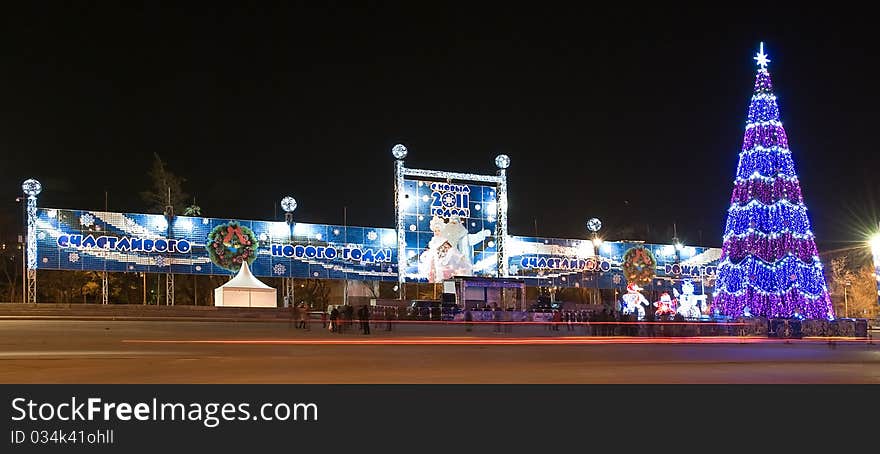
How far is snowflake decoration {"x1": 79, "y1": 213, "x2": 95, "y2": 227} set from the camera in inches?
1662

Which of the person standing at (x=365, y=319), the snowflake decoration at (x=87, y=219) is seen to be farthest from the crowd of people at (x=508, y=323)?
the snowflake decoration at (x=87, y=219)

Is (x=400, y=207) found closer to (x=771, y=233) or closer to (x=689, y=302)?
(x=689, y=302)

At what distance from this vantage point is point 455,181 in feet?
169

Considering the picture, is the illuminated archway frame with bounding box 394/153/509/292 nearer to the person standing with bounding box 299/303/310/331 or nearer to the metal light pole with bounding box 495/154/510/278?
the metal light pole with bounding box 495/154/510/278

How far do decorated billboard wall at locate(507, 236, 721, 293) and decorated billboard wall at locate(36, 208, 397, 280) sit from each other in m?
9.93

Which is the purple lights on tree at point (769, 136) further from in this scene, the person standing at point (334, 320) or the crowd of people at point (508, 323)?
the person standing at point (334, 320)

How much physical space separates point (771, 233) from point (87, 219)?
32910 mm

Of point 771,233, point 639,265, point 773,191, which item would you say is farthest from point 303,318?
point 639,265

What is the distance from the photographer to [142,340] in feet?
70.4

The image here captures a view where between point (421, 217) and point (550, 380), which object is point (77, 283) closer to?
point (421, 217)

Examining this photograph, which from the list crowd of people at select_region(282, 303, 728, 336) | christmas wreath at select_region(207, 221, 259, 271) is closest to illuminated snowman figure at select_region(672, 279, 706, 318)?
crowd of people at select_region(282, 303, 728, 336)

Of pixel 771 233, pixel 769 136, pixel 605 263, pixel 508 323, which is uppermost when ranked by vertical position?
pixel 769 136

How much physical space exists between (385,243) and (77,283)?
2448 cm

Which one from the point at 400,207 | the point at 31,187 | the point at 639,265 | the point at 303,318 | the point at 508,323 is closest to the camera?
the point at 303,318
